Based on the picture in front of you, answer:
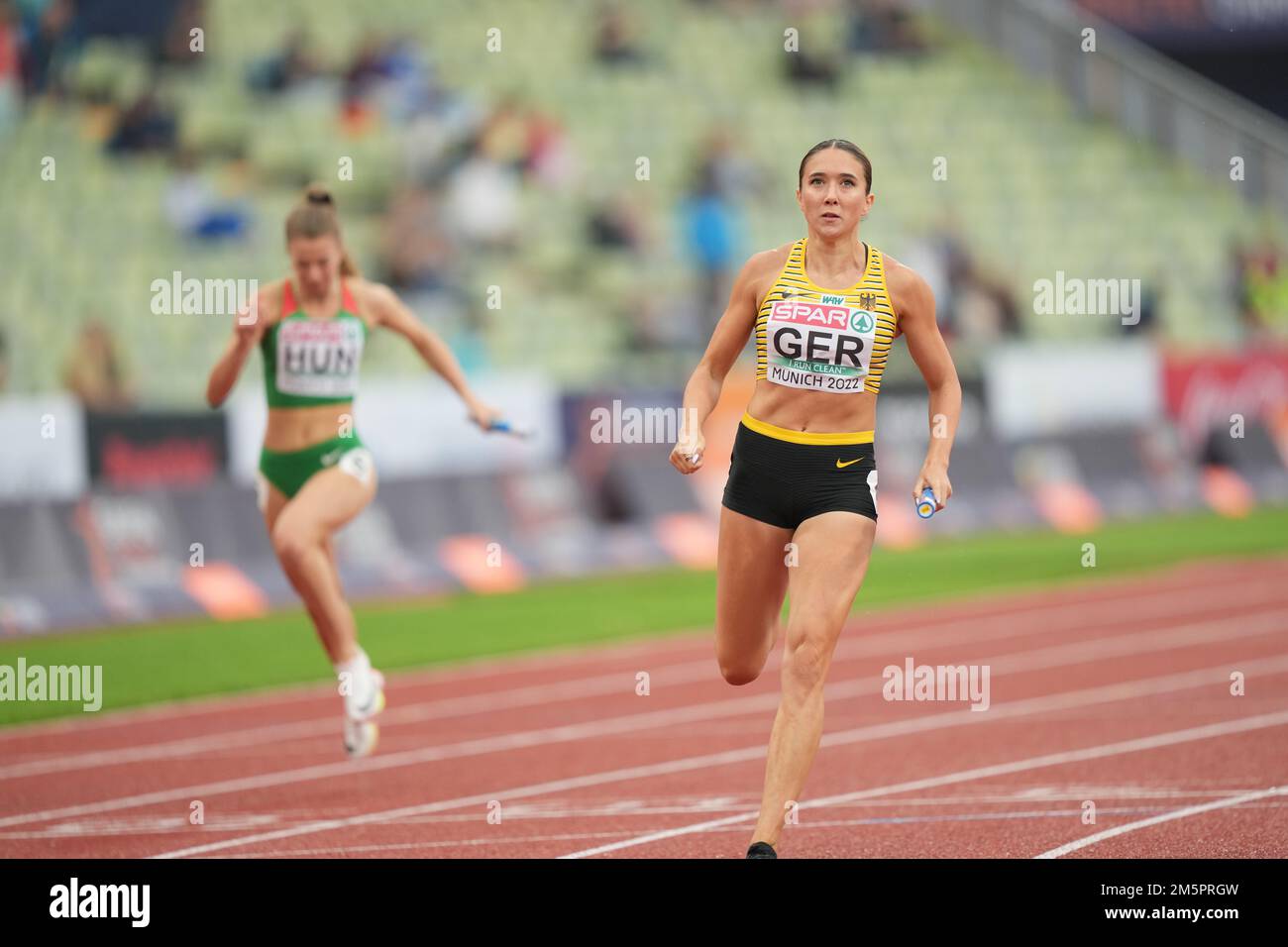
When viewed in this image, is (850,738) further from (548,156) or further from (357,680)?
(548,156)

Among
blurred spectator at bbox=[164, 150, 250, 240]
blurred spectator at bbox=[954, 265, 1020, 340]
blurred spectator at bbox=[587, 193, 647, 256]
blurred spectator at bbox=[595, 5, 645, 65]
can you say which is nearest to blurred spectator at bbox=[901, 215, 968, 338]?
blurred spectator at bbox=[954, 265, 1020, 340]

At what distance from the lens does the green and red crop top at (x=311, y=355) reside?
9109 mm

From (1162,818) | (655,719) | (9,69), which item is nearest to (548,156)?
A: (9,69)

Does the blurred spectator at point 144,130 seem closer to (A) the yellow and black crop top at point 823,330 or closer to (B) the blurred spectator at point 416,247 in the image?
(B) the blurred spectator at point 416,247

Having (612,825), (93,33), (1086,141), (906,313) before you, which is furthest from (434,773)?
(1086,141)

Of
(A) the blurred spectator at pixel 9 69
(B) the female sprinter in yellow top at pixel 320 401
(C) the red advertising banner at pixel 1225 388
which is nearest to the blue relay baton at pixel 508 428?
(B) the female sprinter in yellow top at pixel 320 401

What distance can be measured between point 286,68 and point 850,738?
18113 mm

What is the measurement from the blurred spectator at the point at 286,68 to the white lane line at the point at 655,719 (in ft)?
50.1

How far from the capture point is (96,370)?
19688 mm

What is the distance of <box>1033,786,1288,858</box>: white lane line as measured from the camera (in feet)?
25.4

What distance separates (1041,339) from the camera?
1156 inches

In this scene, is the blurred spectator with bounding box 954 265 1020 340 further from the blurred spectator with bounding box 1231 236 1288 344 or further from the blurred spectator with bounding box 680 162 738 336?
the blurred spectator with bounding box 1231 236 1288 344

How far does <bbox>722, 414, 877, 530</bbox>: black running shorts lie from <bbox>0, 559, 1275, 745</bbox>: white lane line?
20.7 ft

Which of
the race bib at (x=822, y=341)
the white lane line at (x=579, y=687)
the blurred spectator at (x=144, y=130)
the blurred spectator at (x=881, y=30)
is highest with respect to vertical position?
the blurred spectator at (x=881, y=30)
